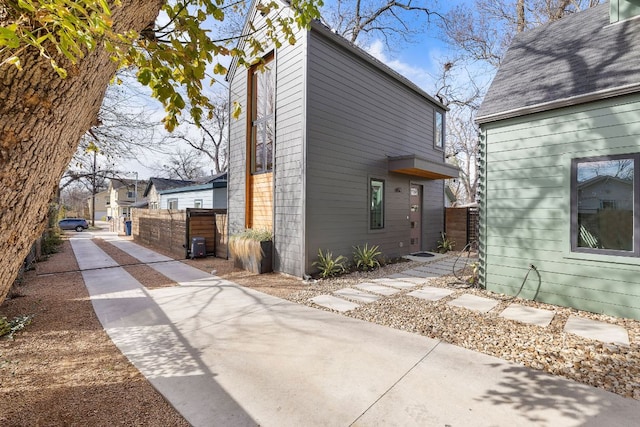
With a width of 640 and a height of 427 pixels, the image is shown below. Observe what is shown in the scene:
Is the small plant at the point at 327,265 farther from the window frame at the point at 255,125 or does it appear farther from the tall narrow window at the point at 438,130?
the tall narrow window at the point at 438,130

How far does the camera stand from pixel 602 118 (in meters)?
4.18

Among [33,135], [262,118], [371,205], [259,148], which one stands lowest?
[371,205]

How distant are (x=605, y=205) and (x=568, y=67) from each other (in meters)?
2.38

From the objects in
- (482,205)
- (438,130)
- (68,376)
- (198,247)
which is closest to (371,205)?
(482,205)

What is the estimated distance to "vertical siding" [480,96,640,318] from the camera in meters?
4.04

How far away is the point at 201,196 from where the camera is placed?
47.9ft

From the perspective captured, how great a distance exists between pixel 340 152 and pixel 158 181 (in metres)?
19.3

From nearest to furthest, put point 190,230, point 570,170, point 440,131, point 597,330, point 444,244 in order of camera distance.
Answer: point 597,330 → point 570,170 → point 190,230 → point 444,244 → point 440,131

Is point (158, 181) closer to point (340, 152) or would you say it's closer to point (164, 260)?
point (164, 260)

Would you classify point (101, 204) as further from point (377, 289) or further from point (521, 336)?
point (521, 336)

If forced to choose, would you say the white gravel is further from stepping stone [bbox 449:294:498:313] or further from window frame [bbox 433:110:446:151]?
window frame [bbox 433:110:446:151]

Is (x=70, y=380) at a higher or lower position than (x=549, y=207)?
lower

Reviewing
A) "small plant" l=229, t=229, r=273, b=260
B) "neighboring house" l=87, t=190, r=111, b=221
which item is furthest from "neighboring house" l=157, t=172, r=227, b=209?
"neighboring house" l=87, t=190, r=111, b=221

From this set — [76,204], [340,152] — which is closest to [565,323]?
[340,152]
